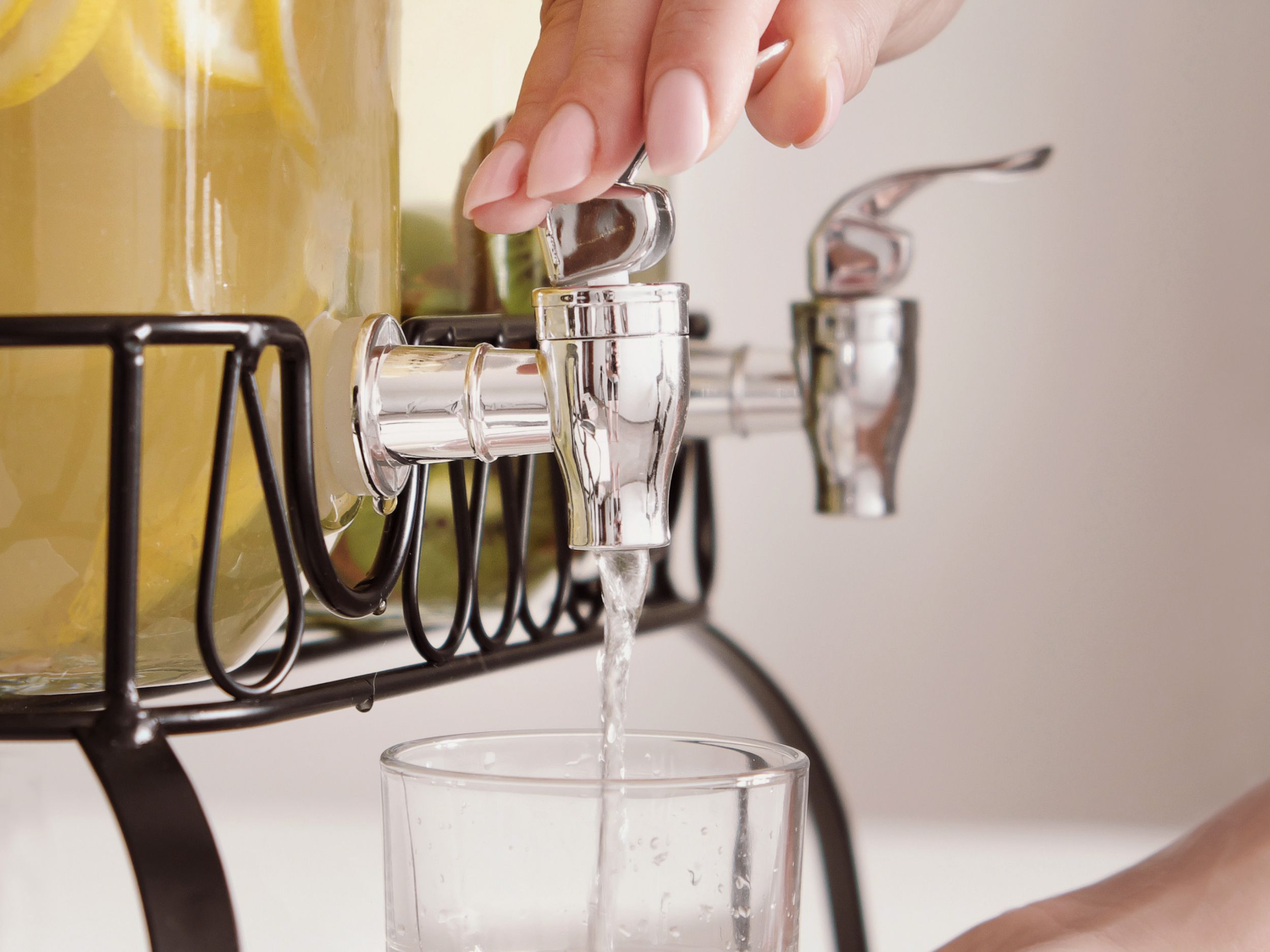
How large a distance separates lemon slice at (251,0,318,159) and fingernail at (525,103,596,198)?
0.04m

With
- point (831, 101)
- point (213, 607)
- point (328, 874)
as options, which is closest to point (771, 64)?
point (831, 101)

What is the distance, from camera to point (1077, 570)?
53cm

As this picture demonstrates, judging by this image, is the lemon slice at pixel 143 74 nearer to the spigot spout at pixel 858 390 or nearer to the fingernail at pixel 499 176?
the fingernail at pixel 499 176

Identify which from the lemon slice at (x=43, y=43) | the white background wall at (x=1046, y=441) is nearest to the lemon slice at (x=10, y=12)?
the lemon slice at (x=43, y=43)

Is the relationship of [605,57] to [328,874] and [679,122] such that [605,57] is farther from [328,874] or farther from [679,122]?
[328,874]

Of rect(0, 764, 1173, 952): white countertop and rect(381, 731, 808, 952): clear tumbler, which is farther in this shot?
rect(0, 764, 1173, 952): white countertop

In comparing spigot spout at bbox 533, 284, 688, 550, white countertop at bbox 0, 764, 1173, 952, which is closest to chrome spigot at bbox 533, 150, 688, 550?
spigot spout at bbox 533, 284, 688, 550

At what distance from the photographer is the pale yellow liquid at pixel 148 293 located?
16 cm

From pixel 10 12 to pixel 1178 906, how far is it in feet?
0.85

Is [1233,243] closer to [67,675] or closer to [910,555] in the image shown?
[910,555]

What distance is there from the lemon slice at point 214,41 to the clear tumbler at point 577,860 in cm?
10

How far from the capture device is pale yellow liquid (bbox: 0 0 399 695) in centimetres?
16

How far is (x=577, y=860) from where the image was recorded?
0.16 m

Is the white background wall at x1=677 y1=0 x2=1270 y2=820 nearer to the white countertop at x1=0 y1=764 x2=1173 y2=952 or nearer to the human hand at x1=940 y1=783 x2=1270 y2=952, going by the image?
the white countertop at x1=0 y1=764 x2=1173 y2=952
